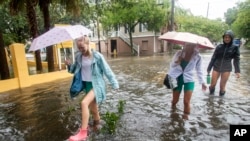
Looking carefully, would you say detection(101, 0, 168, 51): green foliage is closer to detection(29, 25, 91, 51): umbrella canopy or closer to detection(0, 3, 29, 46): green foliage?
detection(0, 3, 29, 46): green foliage

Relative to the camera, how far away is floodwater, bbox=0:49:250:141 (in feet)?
15.8

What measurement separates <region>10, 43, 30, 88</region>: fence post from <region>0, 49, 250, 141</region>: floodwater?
178 centimetres

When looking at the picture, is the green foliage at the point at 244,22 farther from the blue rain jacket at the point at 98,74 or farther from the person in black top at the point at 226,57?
the blue rain jacket at the point at 98,74

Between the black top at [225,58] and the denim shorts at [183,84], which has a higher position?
the black top at [225,58]

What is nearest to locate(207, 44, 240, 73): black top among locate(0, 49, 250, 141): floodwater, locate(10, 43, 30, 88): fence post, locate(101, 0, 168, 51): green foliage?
locate(0, 49, 250, 141): floodwater

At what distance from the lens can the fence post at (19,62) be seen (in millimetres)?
10625

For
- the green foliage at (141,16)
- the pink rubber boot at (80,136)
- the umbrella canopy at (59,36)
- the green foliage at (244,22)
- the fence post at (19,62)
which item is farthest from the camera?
the green foliage at (244,22)

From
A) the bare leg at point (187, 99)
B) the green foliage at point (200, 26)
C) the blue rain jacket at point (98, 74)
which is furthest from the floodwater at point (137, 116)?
the green foliage at point (200, 26)

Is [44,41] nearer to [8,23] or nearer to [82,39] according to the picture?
[82,39]

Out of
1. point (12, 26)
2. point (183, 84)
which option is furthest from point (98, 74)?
point (12, 26)

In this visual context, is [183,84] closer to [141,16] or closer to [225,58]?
[225,58]

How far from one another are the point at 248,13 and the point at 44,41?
133 ft

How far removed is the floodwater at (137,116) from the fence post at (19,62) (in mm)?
1782

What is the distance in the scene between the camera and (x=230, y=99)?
739 centimetres
